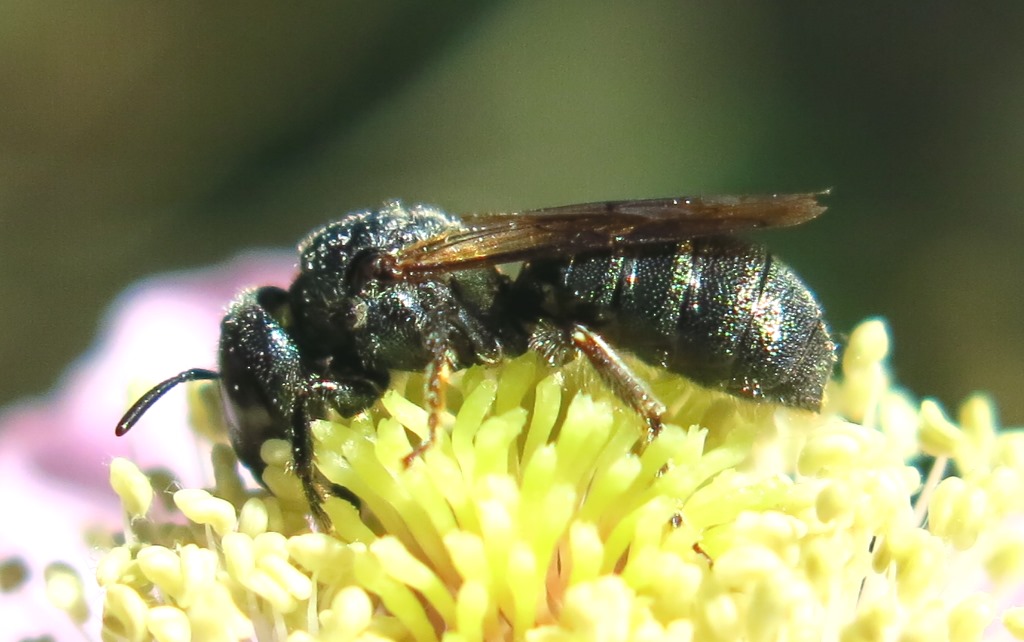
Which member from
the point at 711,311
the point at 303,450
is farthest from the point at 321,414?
the point at 711,311

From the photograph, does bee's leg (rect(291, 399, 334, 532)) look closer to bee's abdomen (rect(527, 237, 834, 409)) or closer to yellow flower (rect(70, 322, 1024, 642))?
yellow flower (rect(70, 322, 1024, 642))

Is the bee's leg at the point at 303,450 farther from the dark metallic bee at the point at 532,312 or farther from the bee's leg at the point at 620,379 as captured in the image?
the bee's leg at the point at 620,379

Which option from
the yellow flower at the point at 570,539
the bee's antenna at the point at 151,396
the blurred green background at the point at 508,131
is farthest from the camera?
the blurred green background at the point at 508,131

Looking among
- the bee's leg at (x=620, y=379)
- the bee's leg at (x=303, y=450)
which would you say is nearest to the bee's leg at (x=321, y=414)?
the bee's leg at (x=303, y=450)

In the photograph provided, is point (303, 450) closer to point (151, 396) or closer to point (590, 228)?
point (151, 396)

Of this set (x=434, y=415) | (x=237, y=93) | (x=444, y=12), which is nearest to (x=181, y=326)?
(x=237, y=93)
